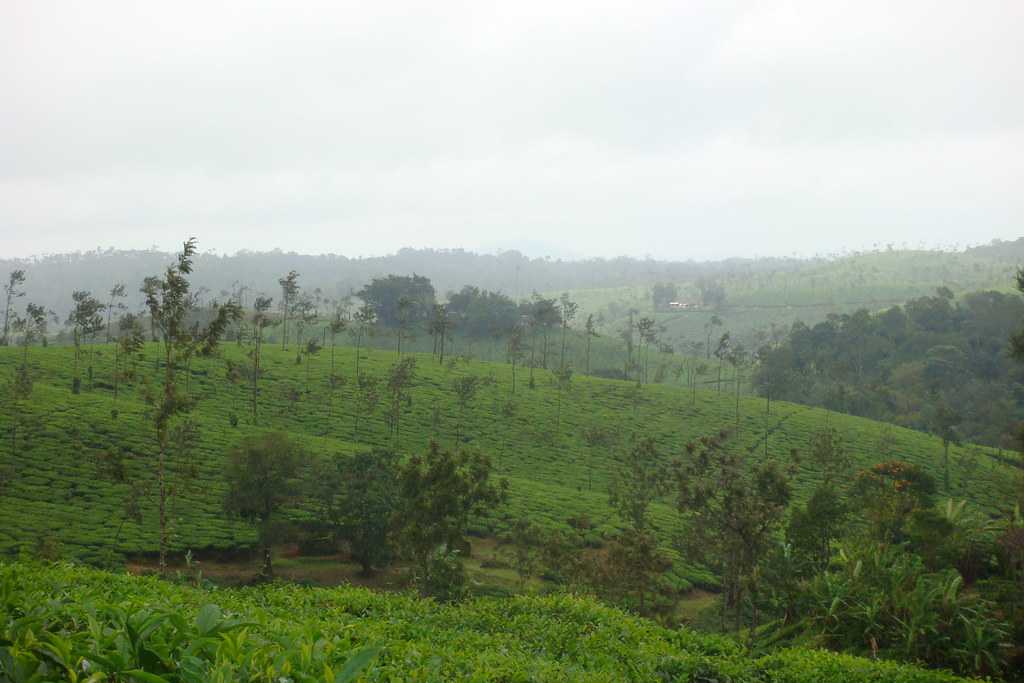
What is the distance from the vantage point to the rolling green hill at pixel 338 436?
2630cm

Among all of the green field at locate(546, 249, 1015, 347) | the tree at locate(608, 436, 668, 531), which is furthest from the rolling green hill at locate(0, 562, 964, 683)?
the green field at locate(546, 249, 1015, 347)

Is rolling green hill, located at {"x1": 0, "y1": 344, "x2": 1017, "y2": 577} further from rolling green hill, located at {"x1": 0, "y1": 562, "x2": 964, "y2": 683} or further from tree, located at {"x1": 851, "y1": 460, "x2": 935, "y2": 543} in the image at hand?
rolling green hill, located at {"x1": 0, "y1": 562, "x2": 964, "y2": 683}

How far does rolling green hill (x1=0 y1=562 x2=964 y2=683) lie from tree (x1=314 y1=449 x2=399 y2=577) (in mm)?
13166

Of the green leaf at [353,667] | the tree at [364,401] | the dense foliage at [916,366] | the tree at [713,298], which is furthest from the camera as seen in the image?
the tree at [713,298]

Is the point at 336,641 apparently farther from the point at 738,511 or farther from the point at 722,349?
the point at 722,349

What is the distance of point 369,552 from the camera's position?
24.4 metres

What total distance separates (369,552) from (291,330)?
78.5 metres

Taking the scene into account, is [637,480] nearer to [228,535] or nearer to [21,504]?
[228,535]

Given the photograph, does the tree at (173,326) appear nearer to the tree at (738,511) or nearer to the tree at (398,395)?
the tree at (738,511)

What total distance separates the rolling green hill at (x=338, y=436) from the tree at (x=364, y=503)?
3.41 m

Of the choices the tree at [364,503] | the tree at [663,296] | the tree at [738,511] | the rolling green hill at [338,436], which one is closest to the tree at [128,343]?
the rolling green hill at [338,436]

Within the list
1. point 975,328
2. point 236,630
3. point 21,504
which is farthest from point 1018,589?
point 975,328

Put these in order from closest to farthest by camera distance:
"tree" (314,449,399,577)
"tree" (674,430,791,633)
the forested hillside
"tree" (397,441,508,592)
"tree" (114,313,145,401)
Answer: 1. the forested hillside
2. "tree" (674,430,791,633)
3. "tree" (397,441,508,592)
4. "tree" (114,313,145,401)
5. "tree" (314,449,399,577)

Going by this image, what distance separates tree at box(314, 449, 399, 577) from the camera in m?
24.4
